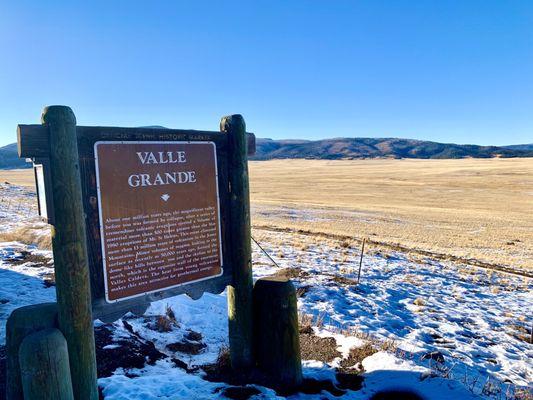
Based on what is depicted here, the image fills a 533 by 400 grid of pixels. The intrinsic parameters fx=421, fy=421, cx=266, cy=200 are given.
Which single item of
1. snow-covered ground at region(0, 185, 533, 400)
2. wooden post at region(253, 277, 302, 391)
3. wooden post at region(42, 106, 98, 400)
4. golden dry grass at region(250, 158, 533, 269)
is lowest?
golden dry grass at region(250, 158, 533, 269)

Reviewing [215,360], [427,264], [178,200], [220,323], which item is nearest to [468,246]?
[427,264]

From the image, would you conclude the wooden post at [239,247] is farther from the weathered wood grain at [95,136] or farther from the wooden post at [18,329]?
the wooden post at [18,329]

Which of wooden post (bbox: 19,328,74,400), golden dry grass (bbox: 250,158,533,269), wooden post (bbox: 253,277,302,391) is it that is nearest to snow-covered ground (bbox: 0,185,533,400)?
wooden post (bbox: 253,277,302,391)

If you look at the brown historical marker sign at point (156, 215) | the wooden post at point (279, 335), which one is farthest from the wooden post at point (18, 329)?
the wooden post at point (279, 335)

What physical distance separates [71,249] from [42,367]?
898 mm

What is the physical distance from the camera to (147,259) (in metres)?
3.93

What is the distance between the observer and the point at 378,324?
733cm

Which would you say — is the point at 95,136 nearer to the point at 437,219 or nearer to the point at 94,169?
the point at 94,169

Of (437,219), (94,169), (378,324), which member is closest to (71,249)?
(94,169)

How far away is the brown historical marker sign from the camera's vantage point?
12.1ft

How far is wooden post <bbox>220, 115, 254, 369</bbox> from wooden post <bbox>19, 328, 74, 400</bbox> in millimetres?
1882

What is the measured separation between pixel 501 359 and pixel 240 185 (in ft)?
15.7

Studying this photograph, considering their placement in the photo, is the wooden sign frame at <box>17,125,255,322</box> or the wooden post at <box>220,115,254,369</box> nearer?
the wooden sign frame at <box>17,125,255,322</box>

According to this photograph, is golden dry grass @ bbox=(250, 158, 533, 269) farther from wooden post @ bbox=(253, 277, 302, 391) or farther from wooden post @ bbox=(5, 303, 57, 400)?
wooden post @ bbox=(5, 303, 57, 400)
